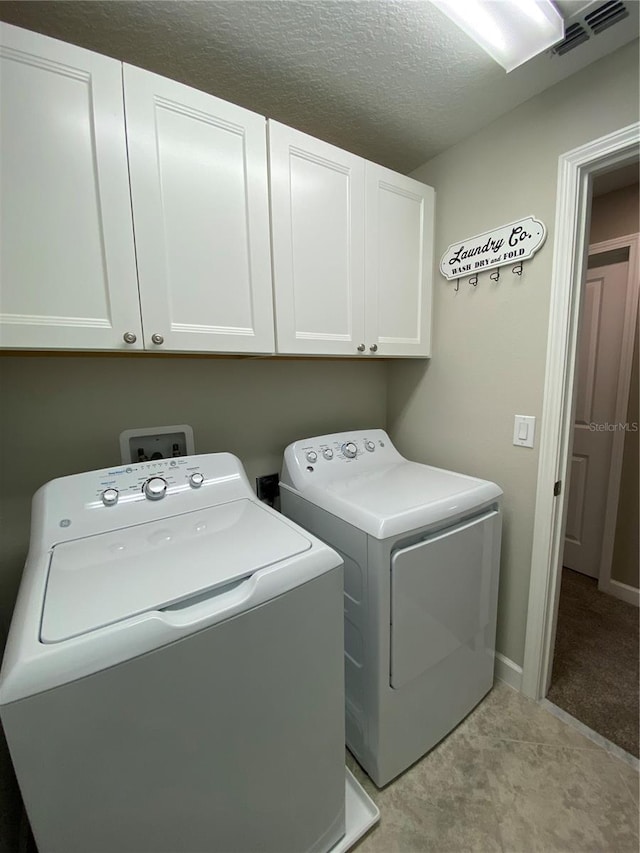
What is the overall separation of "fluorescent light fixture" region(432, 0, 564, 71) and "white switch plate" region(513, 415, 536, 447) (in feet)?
3.87

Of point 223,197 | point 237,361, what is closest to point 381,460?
point 237,361

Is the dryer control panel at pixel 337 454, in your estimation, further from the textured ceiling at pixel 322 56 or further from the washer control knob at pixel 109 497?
the textured ceiling at pixel 322 56

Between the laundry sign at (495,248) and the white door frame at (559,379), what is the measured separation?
0.08 meters

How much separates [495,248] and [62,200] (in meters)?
1.54

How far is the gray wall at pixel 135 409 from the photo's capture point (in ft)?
4.03

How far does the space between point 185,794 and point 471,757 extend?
114cm

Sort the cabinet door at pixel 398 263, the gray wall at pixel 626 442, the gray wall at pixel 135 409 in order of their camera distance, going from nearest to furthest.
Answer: the gray wall at pixel 135 409 < the cabinet door at pixel 398 263 < the gray wall at pixel 626 442

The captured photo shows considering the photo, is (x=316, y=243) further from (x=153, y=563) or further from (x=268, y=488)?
(x=153, y=563)

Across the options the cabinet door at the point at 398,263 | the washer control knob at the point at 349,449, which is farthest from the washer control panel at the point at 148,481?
the cabinet door at the point at 398,263

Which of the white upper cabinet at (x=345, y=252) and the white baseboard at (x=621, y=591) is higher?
the white upper cabinet at (x=345, y=252)

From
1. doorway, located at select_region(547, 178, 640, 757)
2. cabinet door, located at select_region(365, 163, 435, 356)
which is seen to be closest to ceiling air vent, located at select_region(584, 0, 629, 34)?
cabinet door, located at select_region(365, 163, 435, 356)

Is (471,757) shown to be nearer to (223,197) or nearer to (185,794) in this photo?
(185,794)

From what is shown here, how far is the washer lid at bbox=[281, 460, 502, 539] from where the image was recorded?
1.14 metres

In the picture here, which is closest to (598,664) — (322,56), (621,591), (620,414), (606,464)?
(621,591)
